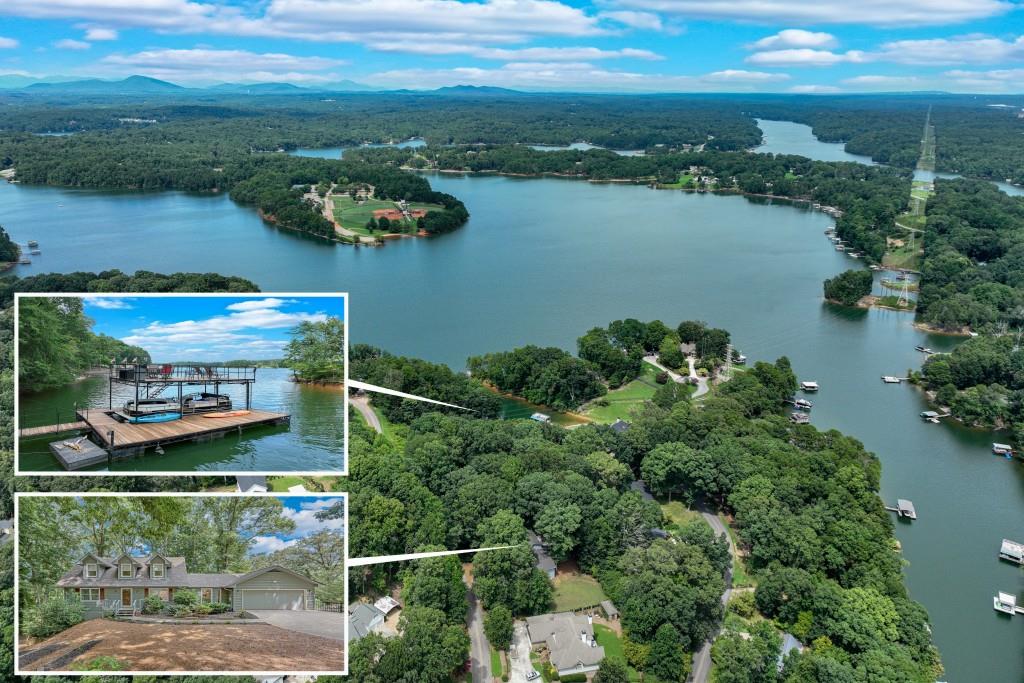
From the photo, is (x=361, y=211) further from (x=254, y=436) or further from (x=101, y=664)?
(x=101, y=664)

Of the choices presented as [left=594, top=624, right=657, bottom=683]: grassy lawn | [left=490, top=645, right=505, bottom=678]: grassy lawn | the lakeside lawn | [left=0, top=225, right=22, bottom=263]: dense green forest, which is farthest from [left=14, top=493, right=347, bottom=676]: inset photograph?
the lakeside lawn

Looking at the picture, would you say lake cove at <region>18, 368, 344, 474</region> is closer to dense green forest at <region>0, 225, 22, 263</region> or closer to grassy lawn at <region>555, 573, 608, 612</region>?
grassy lawn at <region>555, 573, 608, 612</region>

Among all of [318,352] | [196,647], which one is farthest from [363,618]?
[318,352]

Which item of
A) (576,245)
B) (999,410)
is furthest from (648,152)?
(999,410)

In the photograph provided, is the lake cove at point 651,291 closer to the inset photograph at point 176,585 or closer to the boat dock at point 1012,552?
the boat dock at point 1012,552

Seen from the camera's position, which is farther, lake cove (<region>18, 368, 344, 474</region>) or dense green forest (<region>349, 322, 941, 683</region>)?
dense green forest (<region>349, 322, 941, 683</region>)

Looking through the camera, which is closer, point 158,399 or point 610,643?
point 158,399

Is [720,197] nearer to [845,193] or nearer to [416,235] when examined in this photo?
[845,193]
